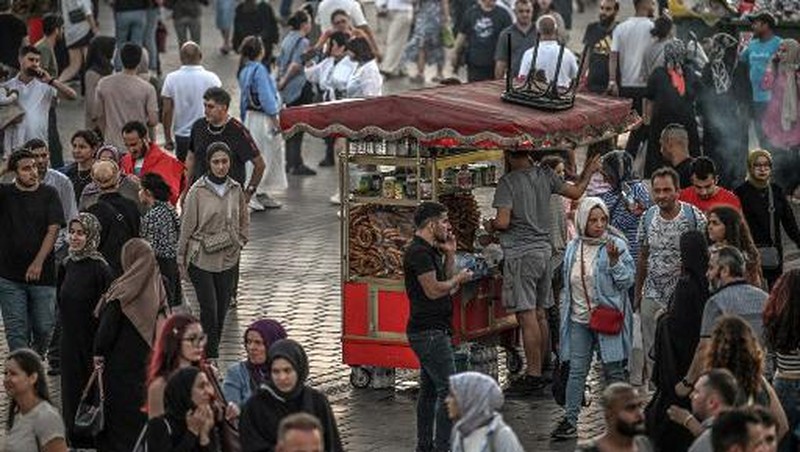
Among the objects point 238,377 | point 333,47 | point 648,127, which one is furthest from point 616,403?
point 333,47

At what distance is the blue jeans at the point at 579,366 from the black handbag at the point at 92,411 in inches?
116

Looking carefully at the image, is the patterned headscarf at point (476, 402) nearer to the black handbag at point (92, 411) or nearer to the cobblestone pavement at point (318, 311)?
the black handbag at point (92, 411)

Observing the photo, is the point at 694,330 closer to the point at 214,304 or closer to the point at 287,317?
the point at 214,304

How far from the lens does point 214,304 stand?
16.6m

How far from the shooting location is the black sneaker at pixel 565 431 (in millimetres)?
14664

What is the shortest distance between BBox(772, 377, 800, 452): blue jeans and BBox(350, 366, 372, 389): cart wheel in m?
4.10

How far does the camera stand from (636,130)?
2348cm

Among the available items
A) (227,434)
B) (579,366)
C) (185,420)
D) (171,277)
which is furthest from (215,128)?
(185,420)

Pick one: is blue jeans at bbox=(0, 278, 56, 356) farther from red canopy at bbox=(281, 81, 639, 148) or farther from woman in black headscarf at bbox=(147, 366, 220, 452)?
woman in black headscarf at bbox=(147, 366, 220, 452)

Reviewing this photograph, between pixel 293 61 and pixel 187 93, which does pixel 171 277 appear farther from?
pixel 293 61

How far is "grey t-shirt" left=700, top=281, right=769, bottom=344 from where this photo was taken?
42.2 feet

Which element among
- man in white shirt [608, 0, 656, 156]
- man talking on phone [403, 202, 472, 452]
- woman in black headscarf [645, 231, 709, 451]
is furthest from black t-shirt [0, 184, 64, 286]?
man in white shirt [608, 0, 656, 156]

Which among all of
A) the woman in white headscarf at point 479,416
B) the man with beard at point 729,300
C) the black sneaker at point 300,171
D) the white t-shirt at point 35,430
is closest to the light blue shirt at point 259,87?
the black sneaker at point 300,171

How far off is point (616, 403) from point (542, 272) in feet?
18.0
